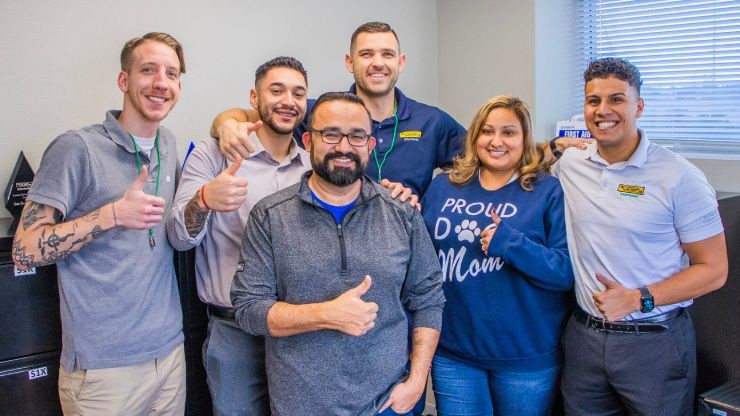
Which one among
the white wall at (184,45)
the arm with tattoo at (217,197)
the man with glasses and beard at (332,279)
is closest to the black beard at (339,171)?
the man with glasses and beard at (332,279)

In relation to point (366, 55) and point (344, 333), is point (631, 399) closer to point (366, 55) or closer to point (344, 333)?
point (344, 333)

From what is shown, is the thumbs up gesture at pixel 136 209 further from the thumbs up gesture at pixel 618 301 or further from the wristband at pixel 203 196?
the thumbs up gesture at pixel 618 301

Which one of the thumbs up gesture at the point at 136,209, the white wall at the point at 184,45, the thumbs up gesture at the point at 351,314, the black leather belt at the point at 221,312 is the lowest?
the black leather belt at the point at 221,312

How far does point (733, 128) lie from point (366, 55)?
73.6 inches

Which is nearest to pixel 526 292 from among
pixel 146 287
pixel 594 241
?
pixel 594 241

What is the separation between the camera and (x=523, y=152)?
78.1 inches

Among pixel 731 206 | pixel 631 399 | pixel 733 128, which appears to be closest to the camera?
pixel 631 399

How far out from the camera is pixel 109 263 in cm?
171

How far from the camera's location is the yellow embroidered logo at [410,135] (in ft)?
7.37

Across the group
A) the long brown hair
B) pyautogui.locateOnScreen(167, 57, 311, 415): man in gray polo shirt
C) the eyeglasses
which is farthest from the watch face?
pyautogui.locateOnScreen(167, 57, 311, 415): man in gray polo shirt

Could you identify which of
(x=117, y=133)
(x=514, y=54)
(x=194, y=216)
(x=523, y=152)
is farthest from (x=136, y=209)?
(x=514, y=54)

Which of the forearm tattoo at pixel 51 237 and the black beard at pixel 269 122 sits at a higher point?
the black beard at pixel 269 122

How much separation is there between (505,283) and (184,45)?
178 centimetres

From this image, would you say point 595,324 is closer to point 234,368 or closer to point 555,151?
point 555,151
